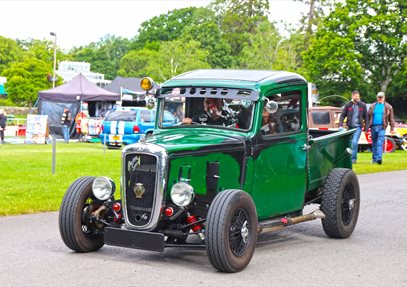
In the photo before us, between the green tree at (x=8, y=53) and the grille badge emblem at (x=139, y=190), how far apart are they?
98.1 meters

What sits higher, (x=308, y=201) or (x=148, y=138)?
(x=148, y=138)

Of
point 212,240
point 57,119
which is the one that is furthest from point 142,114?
point 212,240

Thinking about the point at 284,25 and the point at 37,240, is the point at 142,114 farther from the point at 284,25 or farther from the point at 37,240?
the point at 284,25

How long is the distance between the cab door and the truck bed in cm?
24

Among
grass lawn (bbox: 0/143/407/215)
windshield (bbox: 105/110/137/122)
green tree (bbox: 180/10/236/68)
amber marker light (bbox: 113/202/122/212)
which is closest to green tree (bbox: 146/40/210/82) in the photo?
green tree (bbox: 180/10/236/68)

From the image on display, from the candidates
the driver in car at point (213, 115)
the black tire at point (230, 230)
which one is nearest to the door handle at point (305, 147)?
the driver in car at point (213, 115)

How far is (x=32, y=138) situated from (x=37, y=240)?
2360cm

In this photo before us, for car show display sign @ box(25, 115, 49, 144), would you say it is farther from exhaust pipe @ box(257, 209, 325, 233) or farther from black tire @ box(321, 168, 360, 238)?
exhaust pipe @ box(257, 209, 325, 233)

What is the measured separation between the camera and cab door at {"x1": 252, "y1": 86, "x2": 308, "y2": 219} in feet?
25.8

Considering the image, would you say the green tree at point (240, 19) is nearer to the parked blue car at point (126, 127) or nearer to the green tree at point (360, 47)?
the green tree at point (360, 47)

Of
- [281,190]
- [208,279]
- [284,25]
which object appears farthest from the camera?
[284,25]

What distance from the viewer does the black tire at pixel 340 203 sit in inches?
346

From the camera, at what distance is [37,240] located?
845 cm

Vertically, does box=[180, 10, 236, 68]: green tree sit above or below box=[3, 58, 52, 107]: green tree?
above
